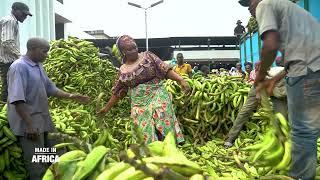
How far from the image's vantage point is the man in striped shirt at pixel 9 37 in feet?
24.7

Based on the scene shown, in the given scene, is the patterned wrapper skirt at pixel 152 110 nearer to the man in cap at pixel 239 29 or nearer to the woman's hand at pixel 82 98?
the woman's hand at pixel 82 98

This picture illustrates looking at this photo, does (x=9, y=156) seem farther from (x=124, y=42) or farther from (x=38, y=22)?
(x=38, y=22)

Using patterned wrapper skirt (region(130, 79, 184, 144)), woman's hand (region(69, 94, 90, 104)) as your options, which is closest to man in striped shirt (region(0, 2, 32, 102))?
woman's hand (region(69, 94, 90, 104))

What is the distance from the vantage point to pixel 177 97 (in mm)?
7188

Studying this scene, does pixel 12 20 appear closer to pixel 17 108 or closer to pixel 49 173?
pixel 17 108

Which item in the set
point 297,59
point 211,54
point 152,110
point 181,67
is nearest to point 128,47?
point 152,110

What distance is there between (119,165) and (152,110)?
119 inches

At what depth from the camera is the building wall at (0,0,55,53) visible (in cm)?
1787

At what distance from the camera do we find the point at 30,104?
4.57 metres

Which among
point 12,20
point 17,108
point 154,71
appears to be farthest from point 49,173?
point 12,20

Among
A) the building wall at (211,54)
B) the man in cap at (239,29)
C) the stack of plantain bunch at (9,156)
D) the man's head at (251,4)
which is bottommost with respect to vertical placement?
the stack of plantain bunch at (9,156)

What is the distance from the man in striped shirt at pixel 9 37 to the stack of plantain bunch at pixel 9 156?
3011 mm

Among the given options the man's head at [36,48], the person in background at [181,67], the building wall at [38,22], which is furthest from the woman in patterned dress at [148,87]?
the building wall at [38,22]

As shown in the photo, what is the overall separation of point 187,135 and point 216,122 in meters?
0.48
